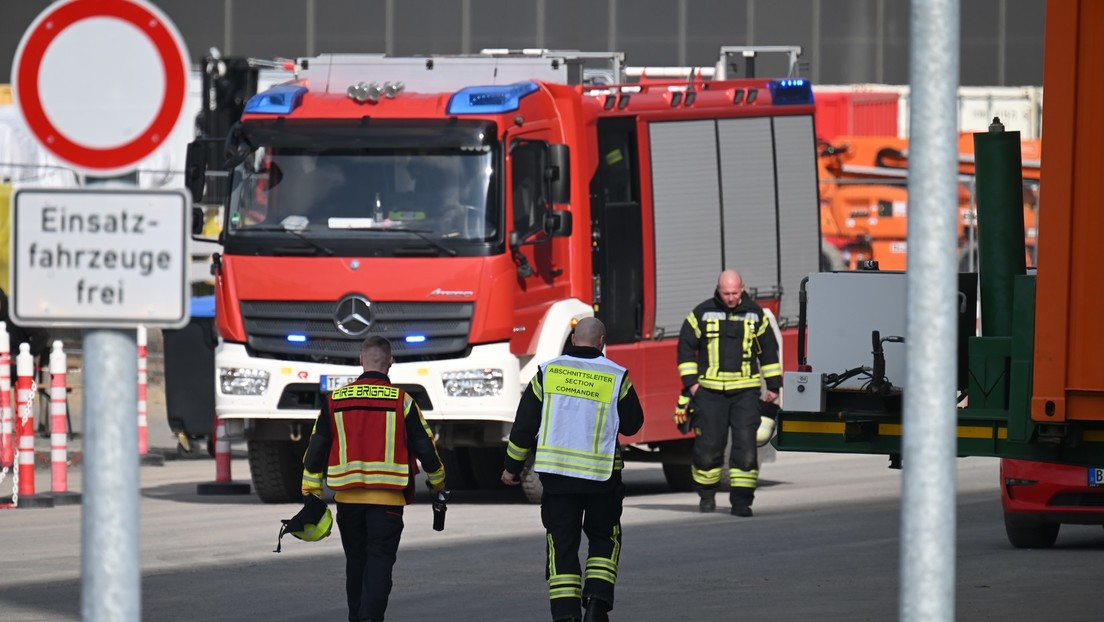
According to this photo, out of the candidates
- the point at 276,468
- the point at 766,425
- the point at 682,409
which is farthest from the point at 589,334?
the point at 276,468

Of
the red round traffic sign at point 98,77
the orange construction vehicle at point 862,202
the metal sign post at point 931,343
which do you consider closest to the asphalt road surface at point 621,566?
the metal sign post at point 931,343

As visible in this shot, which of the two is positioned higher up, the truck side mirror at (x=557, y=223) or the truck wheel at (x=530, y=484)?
the truck side mirror at (x=557, y=223)

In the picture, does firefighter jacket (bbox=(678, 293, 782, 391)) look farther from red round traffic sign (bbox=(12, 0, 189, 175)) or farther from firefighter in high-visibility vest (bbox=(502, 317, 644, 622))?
red round traffic sign (bbox=(12, 0, 189, 175))

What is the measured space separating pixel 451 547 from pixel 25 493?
4.80 m

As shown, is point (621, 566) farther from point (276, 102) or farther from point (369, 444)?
point (276, 102)

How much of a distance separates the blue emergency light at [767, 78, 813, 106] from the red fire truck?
2.46 metres

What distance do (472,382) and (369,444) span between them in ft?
23.0

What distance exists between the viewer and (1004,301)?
33.3ft

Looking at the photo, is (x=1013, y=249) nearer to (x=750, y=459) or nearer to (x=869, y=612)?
(x=869, y=612)

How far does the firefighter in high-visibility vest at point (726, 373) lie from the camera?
16766mm

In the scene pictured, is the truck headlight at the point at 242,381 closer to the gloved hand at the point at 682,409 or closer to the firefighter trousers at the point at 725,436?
the gloved hand at the point at 682,409

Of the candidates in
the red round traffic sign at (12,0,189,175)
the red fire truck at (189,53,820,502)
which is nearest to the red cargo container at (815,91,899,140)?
the red fire truck at (189,53,820,502)

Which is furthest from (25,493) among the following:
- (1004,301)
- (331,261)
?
(1004,301)

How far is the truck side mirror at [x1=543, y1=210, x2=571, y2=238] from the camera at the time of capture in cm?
1700
